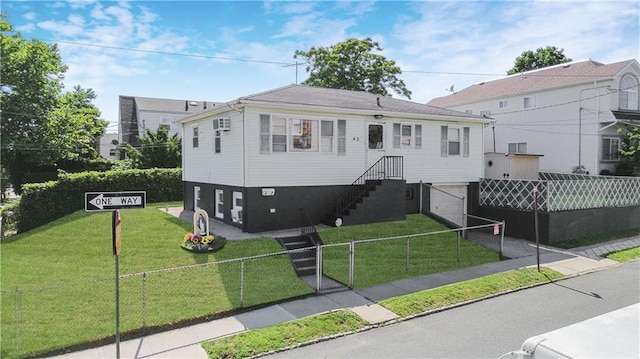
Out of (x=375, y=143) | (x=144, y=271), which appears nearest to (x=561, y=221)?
(x=375, y=143)

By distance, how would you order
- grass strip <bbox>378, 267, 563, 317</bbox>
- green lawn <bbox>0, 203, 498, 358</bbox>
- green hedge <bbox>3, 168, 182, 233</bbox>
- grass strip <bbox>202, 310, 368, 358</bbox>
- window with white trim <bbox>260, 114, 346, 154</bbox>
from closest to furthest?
1. grass strip <bbox>202, 310, 368, 358</bbox>
2. green lawn <bbox>0, 203, 498, 358</bbox>
3. grass strip <bbox>378, 267, 563, 317</bbox>
4. window with white trim <bbox>260, 114, 346, 154</bbox>
5. green hedge <bbox>3, 168, 182, 233</bbox>

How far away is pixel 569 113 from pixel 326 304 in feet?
80.2

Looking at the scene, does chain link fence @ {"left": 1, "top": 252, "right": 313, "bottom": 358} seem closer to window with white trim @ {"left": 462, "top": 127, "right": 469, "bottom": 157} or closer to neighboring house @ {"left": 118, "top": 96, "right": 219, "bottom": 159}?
window with white trim @ {"left": 462, "top": 127, "right": 469, "bottom": 157}

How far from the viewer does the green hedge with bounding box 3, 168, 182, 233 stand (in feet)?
59.1

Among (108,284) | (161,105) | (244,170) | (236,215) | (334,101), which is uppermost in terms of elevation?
(161,105)

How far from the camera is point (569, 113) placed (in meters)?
26.2

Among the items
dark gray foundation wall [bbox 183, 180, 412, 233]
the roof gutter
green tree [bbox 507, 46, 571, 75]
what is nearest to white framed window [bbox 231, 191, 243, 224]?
dark gray foundation wall [bbox 183, 180, 412, 233]

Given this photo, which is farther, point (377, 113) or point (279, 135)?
point (377, 113)

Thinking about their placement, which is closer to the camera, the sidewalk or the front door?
the sidewalk

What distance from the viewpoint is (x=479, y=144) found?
19859 mm

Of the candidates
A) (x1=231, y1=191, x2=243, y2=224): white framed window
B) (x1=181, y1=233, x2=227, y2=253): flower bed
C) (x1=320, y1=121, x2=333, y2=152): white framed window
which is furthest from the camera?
(x1=320, y1=121, x2=333, y2=152): white framed window

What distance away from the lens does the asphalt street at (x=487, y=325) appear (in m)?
6.93

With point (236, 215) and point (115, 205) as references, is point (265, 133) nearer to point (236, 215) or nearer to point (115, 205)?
point (236, 215)

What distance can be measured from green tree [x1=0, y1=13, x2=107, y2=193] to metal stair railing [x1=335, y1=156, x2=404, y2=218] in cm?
2087
